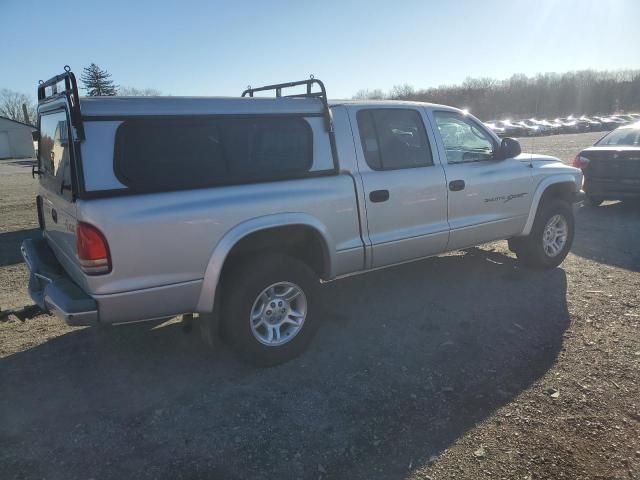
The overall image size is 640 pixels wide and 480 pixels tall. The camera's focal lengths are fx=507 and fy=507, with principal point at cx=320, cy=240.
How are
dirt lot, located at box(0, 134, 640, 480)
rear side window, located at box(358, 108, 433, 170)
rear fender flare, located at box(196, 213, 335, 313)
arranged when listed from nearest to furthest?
dirt lot, located at box(0, 134, 640, 480), rear fender flare, located at box(196, 213, 335, 313), rear side window, located at box(358, 108, 433, 170)

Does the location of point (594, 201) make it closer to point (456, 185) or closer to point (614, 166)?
point (614, 166)

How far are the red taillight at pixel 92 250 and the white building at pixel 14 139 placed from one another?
5320 cm

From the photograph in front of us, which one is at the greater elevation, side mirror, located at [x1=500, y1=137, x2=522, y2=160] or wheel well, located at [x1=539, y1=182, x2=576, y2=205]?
side mirror, located at [x1=500, y1=137, x2=522, y2=160]

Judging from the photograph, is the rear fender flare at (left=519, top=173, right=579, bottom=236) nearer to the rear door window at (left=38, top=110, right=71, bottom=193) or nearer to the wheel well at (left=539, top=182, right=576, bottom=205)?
the wheel well at (left=539, top=182, right=576, bottom=205)

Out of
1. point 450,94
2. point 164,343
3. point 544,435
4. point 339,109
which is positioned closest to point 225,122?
point 339,109

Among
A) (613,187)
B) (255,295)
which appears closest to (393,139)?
(255,295)

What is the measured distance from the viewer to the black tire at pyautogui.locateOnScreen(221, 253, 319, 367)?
3.57m

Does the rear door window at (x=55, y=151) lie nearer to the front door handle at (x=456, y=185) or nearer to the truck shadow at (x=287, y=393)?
the truck shadow at (x=287, y=393)

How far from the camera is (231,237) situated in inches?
135

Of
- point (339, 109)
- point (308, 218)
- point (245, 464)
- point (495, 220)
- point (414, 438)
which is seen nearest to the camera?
point (245, 464)

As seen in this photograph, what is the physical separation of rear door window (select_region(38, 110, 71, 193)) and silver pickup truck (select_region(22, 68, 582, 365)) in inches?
0.9

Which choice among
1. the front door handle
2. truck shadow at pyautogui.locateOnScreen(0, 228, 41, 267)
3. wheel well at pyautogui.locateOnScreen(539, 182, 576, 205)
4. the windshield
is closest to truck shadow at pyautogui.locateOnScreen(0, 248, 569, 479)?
the front door handle

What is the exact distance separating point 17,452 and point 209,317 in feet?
4.43

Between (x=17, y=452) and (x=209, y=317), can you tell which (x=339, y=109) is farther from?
(x=17, y=452)
